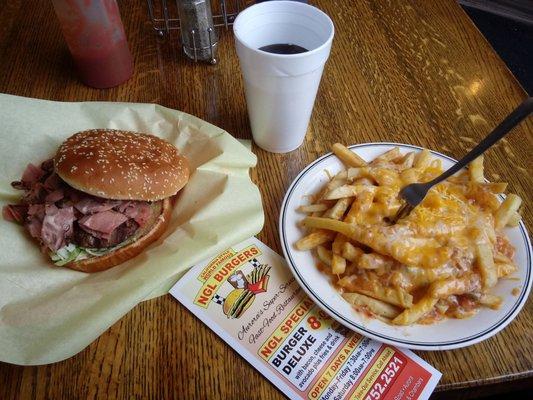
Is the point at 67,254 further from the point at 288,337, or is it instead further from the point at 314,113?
the point at 314,113

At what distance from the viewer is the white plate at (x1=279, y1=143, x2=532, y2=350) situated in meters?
0.89

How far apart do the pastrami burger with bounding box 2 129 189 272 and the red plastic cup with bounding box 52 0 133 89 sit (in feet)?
1.39

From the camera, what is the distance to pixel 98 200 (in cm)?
117

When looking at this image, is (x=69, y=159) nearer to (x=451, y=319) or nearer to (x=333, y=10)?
(x=451, y=319)

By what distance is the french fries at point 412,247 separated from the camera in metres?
0.94

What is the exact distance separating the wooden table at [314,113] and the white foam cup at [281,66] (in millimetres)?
124

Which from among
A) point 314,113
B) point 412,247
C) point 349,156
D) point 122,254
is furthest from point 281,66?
point 122,254

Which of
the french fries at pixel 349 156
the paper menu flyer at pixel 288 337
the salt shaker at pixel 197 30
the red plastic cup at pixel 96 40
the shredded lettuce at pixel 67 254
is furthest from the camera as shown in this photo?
the salt shaker at pixel 197 30

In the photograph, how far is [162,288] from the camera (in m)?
1.03

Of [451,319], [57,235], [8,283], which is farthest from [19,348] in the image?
[451,319]

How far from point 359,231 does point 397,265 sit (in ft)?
0.40

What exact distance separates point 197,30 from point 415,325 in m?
1.35

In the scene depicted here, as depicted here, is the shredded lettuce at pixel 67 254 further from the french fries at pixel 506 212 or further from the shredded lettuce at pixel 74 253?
the french fries at pixel 506 212

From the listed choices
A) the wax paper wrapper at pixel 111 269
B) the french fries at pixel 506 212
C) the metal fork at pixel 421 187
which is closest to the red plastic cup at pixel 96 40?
the wax paper wrapper at pixel 111 269
